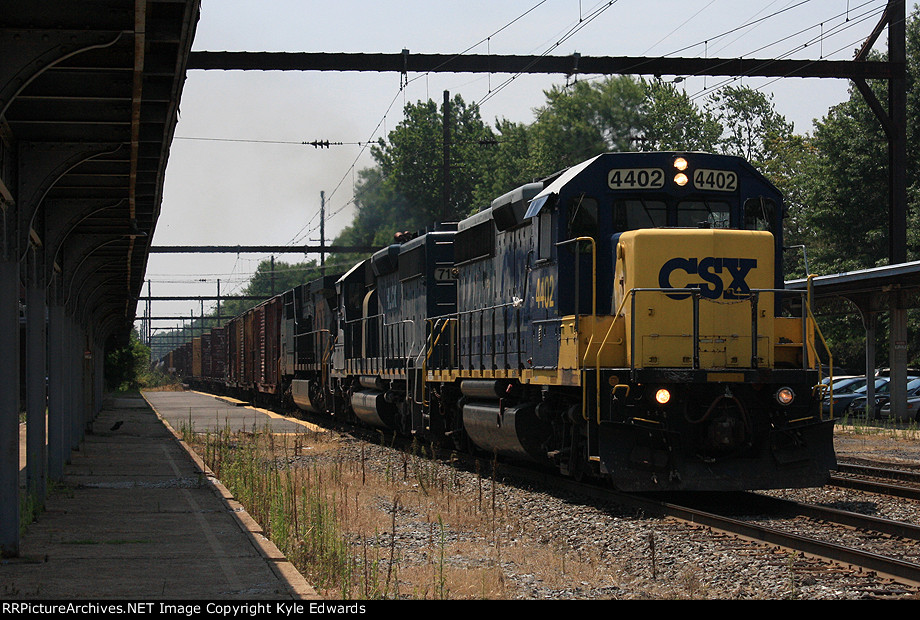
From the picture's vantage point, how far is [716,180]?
39.4 feet

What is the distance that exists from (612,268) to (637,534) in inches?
137

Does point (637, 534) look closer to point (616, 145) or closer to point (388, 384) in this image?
point (388, 384)

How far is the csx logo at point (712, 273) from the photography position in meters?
11.1

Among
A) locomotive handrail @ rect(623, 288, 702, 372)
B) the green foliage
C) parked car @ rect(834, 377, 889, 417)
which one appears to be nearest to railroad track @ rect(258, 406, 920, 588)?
locomotive handrail @ rect(623, 288, 702, 372)

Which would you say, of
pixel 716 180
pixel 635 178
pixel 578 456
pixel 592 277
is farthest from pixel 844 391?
pixel 592 277

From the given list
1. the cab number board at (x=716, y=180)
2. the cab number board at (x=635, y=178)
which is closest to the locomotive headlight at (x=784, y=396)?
the cab number board at (x=716, y=180)

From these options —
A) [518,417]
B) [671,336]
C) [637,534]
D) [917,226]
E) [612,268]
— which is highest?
[917,226]

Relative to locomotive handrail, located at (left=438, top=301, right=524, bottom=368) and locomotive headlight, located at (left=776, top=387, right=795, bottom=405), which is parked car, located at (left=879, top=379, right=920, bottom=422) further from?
locomotive headlight, located at (left=776, top=387, right=795, bottom=405)

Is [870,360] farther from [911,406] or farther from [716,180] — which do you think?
[716,180]

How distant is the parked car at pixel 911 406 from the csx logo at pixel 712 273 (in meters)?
15.7

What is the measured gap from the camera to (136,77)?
703 cm

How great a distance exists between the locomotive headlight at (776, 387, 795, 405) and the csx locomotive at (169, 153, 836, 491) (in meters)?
0.04

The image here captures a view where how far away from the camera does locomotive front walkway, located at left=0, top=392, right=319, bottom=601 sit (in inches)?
268

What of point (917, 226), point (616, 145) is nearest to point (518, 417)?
point (917, 226)
